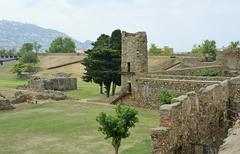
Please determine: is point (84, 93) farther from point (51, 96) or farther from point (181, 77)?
point (181, 77)

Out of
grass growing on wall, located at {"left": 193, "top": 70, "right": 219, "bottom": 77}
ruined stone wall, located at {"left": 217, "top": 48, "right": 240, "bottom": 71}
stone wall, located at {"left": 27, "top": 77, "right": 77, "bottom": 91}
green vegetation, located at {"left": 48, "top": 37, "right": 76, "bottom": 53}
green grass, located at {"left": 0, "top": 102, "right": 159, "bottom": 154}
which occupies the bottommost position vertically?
green grass, located at {"left": 0, "top": 102, "right": 159, "bottom": 154}

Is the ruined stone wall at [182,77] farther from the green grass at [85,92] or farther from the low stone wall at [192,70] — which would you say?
the green grass at [85,92]

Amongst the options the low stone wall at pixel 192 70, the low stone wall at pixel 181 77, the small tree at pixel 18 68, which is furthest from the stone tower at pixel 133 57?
the small tree at pixel 18 68

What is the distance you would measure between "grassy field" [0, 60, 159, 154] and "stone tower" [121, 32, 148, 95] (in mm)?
3292

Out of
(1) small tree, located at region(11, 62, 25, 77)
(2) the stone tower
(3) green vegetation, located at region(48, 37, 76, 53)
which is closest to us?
(2) the stone tower

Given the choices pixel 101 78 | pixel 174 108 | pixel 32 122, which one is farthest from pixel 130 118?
pixel 101 78

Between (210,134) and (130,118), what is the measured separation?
15.9 ft

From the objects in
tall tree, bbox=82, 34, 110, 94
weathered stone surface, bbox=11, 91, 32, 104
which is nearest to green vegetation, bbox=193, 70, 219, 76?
tall tree, bbox=82, 34, 110, 94

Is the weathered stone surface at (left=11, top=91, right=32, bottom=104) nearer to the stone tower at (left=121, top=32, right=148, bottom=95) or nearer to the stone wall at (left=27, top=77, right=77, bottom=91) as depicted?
the stone tower at (left=121, top=32, right=148, bottom=95)

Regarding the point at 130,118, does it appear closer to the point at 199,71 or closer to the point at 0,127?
the point at 0,127

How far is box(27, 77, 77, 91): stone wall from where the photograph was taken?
198ft

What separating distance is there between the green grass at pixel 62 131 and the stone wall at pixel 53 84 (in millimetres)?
17749

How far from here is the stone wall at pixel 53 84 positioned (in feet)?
198

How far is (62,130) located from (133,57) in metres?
15.7
